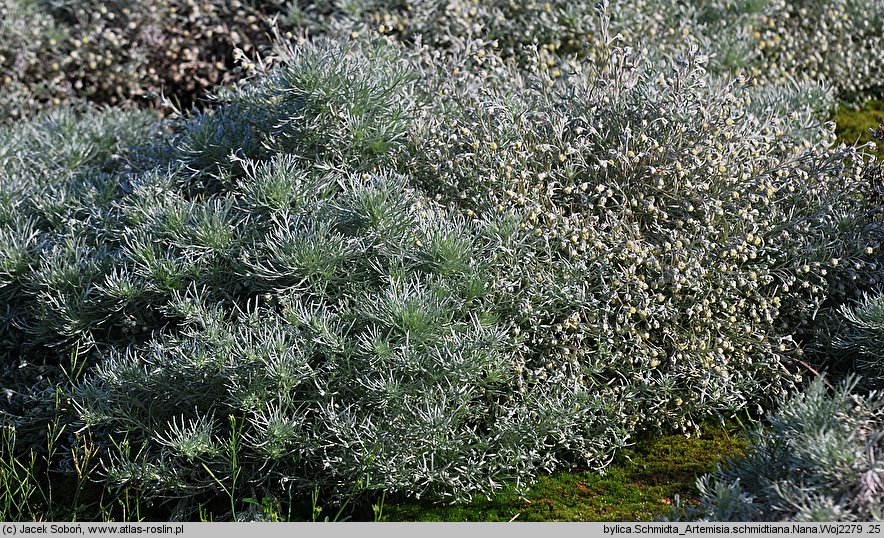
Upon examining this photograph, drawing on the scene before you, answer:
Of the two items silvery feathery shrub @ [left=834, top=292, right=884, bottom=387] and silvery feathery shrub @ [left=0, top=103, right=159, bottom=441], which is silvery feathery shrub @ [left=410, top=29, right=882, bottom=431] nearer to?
silvery feathery shrub @ [left=834, top=292, right=884, bottom=387]

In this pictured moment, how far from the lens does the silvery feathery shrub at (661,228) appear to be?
3.41 meters

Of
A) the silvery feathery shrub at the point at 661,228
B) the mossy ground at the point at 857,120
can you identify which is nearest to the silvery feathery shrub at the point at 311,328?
the silvery feathery shrub at the point at 661,228

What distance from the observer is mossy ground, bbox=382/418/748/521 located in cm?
305

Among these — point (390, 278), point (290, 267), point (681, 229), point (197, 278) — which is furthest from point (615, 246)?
Answer: point (197, 278)

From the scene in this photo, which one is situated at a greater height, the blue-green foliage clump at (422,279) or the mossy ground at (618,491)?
the blue-green foliage clump at (422,279)

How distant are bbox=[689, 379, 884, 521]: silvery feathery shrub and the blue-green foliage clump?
69 cm

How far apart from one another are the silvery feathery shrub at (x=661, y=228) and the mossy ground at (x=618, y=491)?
0.42 ft

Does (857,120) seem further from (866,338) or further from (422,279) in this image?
(422,279)

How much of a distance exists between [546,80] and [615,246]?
1.03 metres

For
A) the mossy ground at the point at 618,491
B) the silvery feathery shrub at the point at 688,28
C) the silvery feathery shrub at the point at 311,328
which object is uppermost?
the silvery feathery shrub at the point at 688,28

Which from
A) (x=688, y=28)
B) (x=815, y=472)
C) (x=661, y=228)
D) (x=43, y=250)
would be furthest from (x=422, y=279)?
(x=688, y=28)

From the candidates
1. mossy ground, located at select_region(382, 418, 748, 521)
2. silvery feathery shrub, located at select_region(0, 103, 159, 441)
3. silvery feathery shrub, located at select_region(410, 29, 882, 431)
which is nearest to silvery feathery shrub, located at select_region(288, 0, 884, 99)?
silvery feathery shrub, located at select_region(410, 29, 882, 431)

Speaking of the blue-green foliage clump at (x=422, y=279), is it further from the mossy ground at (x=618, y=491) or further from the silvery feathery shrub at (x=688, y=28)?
the silvery feathery shrub at (x=688, y=28)
